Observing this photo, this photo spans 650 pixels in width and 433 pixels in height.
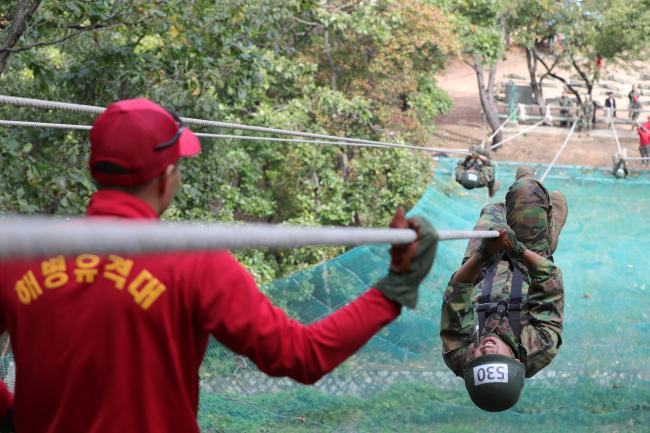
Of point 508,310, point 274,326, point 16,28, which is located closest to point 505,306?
point 508,310

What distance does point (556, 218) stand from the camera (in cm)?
404

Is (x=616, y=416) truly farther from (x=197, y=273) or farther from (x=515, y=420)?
(x=197, y=273)

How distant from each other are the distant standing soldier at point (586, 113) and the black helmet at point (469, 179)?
10706 millimetres

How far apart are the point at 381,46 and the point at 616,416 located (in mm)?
5201

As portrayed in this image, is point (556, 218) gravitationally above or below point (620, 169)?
above

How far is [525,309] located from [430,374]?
2.20m

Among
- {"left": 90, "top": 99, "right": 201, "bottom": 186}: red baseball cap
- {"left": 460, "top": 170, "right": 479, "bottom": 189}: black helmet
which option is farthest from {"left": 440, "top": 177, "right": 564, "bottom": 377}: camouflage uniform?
{"left": 90, "top": 99, "right": 201, "bottom": 186}: red baseball cap

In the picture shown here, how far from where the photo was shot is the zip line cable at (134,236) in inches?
31.2

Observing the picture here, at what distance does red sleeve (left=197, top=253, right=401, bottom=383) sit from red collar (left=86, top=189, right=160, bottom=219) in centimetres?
12

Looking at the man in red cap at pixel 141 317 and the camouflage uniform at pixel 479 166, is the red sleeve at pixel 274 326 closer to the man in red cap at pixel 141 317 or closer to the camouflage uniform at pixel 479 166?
the man in red cap at pixel 141 317

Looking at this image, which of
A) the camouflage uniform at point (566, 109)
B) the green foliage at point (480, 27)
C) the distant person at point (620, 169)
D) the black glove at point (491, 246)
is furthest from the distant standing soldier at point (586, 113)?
the black glove at point (491, 246)

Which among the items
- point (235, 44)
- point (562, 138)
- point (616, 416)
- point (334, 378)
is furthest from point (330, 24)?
point (562, 138)

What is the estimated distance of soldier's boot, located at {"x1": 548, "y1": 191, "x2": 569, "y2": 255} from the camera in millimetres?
3858

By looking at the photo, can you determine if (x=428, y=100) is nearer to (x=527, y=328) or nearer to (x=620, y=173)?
(x=620, y=173)
